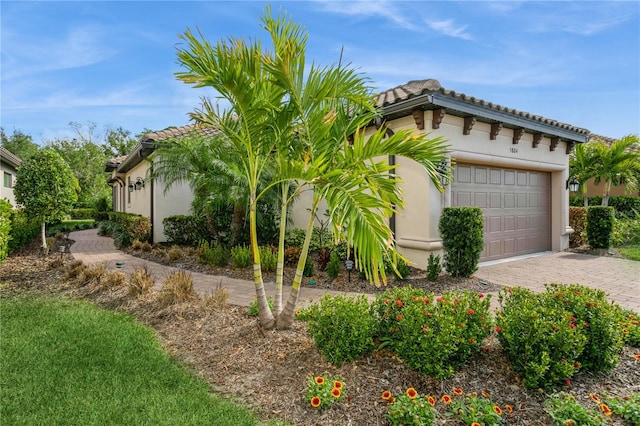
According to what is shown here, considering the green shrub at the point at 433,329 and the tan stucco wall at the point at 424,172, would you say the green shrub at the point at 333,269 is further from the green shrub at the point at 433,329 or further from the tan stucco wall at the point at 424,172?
the green shrub at the point at 433,329

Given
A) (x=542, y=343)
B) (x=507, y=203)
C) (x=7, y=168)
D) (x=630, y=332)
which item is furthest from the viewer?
(x=7, y=168)

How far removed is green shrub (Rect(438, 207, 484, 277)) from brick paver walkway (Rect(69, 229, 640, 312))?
2.37ft

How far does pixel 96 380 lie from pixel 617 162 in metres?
16.6

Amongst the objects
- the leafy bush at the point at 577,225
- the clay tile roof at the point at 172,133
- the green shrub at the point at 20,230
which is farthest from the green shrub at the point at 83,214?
the leafy bush at the point at 577,225

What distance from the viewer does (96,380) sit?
10.1 feet

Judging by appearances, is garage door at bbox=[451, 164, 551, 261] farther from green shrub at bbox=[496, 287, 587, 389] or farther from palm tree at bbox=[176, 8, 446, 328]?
green shrub at bbox=[496, 287, 587, 389]

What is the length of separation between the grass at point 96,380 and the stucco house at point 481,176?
16.4 feet

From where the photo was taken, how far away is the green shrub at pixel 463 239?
22.7 ft

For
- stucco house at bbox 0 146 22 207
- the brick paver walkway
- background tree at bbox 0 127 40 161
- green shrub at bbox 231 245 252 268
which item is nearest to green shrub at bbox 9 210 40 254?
the brick paver walkway

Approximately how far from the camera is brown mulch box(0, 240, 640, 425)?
2.60 m

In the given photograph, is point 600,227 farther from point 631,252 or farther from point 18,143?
point 18,143

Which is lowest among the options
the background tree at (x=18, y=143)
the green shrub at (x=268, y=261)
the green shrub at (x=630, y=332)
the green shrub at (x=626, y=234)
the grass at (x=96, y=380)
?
the grass at (x=96, y=380)

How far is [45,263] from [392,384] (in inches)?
A: 376

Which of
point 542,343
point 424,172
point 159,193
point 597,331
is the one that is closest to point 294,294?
point 542,343
